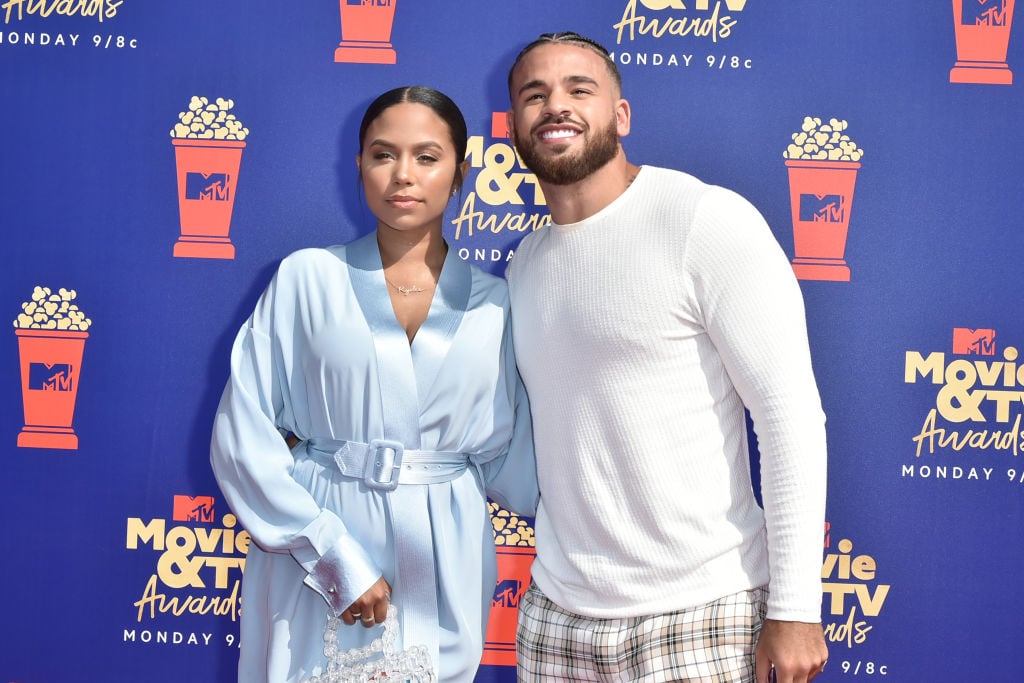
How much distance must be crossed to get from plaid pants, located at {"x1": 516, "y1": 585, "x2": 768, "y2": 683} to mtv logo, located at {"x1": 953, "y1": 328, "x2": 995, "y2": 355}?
3.35 ft

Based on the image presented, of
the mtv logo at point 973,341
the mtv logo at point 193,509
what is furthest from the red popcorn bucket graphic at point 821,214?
the mtv logo at point 193,509

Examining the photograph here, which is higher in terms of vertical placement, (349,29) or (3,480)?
(349,29)

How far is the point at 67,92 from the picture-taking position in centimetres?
224

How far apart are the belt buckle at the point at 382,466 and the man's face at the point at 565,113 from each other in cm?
54

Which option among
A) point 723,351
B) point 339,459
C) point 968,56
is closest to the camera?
point 723,351

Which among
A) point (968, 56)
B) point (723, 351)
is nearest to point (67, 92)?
point (723, 351)

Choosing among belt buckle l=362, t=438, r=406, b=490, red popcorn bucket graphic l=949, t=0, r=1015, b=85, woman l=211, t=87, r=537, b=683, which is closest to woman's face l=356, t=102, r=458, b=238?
woman l=211, t=87, r=537, b=683

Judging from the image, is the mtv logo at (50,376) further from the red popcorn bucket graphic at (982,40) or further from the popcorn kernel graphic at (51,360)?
the red popcorn bucket graphic at (982,40)

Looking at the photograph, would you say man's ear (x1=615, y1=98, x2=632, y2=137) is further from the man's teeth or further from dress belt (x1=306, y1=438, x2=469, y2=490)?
dress belt (x1=306, y1=438, x2=469, y2=490)

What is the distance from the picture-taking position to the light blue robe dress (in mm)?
Answer: 1537

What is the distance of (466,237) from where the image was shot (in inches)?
87.8

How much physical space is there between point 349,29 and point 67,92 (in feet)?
2.34

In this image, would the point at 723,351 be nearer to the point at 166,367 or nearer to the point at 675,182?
the point at 675,182

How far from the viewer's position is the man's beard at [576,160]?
5.13ft
